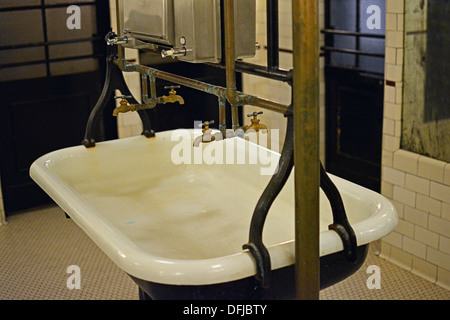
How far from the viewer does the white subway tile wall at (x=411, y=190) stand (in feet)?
10.6

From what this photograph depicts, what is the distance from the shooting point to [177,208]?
7.91ft

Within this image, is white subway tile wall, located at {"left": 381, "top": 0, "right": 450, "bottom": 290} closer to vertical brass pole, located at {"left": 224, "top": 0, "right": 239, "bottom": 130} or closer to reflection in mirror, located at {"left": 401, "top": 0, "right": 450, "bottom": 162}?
reflection in mirror, located at {"left": 401, "top": 0, "right": 450, "bottom": 162}

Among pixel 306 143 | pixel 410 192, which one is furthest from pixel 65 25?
pixel 306 143

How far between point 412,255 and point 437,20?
1.25m

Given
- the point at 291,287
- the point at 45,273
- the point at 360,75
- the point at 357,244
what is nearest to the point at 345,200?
the point at 357,244

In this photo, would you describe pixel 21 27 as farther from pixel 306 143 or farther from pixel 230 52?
pixel 306 143

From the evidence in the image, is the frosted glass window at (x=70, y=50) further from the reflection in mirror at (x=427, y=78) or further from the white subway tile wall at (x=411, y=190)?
the reflection in mirror at (x=427, y=78)

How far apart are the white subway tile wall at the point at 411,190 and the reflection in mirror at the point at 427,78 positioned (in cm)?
4

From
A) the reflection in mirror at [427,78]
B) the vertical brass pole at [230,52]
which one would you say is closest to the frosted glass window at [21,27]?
the reflection in mirror at [427,78]

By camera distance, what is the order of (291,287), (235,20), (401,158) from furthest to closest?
(401,158), (235,20), (291,287)

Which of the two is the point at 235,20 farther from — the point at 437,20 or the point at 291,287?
the point at 437,20

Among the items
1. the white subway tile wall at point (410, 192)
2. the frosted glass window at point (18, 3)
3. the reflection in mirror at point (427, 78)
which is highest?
the frosted glass window at point (18, 3)

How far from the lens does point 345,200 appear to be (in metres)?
2.06

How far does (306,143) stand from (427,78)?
194cm
